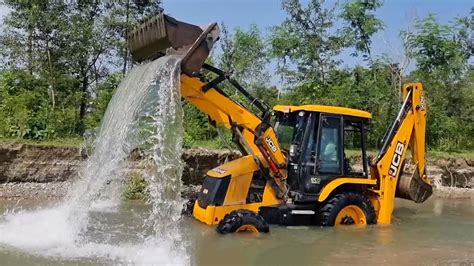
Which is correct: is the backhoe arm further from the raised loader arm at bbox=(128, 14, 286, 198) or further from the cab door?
the cab door

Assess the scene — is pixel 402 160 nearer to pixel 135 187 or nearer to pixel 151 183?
pixel 151 183

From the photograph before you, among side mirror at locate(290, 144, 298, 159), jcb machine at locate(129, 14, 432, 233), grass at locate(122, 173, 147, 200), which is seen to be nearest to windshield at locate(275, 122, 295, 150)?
jcb machine at locate(129, 14, 432, 233)

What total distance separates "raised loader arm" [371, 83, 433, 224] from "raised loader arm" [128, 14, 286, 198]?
67.4 inches

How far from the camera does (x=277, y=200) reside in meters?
8.94

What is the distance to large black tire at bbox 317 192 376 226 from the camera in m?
8.88

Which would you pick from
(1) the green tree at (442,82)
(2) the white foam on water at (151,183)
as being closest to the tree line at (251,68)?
(1) the green tree at (442,82)

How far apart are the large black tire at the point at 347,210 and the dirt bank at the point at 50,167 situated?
4.21 metres

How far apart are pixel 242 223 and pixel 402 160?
3.22m

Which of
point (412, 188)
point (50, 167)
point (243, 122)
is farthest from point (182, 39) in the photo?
point (50, 167)

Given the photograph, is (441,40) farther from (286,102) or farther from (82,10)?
(82,10)

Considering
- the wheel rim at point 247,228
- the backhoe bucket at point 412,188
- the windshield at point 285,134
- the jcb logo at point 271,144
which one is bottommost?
the wheel rim at point 247,228

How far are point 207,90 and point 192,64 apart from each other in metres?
0.70

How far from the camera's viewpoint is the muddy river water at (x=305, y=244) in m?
6.93

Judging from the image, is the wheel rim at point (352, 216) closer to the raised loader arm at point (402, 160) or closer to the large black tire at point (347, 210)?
the large black tire at point (347, 210)
